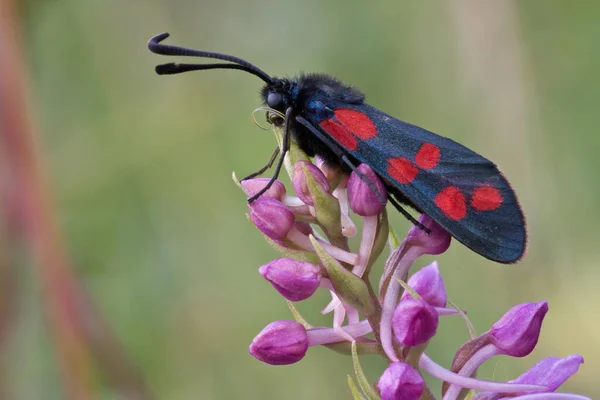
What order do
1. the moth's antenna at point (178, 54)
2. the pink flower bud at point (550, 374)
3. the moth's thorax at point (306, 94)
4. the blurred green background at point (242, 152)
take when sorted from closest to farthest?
the pink flower bud at point (550, 374), the moth's antenna at point (178, 54), the moth's thorax at point (306, 94), the blurred green background at point (242, 152)

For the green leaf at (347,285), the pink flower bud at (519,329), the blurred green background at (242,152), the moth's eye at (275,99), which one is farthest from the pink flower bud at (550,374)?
the blurred green background at (242,152)

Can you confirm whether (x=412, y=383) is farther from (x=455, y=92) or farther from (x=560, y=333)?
(x=455, y=92)

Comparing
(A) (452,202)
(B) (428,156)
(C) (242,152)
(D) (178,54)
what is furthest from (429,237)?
(C) (242,152)

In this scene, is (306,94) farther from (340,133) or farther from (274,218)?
(274,218)

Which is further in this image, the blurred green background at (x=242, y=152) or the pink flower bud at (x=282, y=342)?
the blurred green background at (x=242, y=152)

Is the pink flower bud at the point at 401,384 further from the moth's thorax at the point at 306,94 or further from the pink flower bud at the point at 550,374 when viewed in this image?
the moth's thorax at the point at 306,94

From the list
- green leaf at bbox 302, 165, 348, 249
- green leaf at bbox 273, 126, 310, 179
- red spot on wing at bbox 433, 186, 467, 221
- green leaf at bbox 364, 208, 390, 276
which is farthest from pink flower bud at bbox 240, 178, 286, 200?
red spot on wing at bbox 433, 186, 467, 221

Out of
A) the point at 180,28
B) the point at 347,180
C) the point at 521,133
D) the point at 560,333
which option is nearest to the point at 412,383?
the point at 347,180
